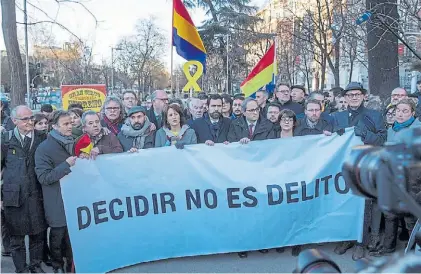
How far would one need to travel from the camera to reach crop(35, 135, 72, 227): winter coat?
13.6ft

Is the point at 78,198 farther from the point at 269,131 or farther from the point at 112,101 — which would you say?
the point at 269,131

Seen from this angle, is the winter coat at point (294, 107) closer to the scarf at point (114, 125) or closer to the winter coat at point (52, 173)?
the scarf at point (114, 125)

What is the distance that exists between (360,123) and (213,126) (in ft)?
5.42

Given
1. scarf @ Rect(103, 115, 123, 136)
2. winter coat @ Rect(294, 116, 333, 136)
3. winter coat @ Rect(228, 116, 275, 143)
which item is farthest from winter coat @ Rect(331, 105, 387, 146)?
scarf @ Rect(103, 115, 123, 136)

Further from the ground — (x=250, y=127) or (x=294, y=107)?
(x=294, y=107)

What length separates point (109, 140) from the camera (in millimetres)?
4738

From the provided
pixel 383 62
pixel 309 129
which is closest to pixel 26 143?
pixel 309 129

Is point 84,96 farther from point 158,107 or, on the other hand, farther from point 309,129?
point 309,129

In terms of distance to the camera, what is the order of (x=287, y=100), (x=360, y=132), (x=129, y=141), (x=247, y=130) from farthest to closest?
1. (x=287, y=100)
2. (x=247, y=130)
3. (x=129, y=141)
4. (x=360, y=132)

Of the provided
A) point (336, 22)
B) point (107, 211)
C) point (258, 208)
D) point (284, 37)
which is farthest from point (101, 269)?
point (284, 37)

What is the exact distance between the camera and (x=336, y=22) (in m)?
20.1

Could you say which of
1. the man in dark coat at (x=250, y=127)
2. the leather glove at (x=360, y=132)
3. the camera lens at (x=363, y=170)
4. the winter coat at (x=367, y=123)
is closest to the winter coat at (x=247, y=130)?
the man in dark coat at (x=250, y=127)

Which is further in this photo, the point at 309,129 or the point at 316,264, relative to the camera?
the point at 309,129

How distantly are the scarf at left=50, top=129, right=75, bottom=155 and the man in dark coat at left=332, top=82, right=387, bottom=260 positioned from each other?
9.22 ft
